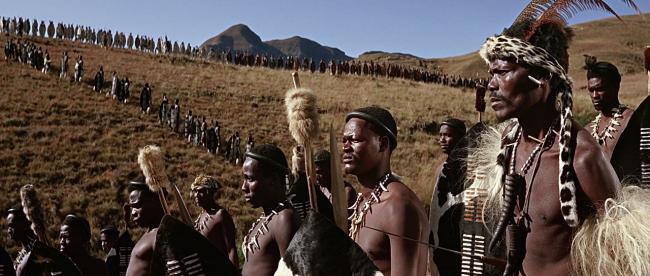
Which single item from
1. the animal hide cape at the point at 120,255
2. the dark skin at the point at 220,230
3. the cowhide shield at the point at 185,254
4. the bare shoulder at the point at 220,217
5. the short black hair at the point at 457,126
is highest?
the short black hair at the point at 457,126

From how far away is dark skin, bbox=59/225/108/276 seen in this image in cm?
668

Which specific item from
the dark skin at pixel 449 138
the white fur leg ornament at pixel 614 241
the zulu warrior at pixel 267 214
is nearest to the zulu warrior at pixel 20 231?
the zulu warrior at pixel 267 214

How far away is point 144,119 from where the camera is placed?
34875mm

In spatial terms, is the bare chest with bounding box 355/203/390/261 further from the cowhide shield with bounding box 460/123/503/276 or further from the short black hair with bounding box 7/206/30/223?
the short black hair with bounding box 7/206/30/223

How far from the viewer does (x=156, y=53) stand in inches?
2279

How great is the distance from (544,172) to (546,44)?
555 millimetres

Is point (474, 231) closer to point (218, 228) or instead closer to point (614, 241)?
point (614, 241)

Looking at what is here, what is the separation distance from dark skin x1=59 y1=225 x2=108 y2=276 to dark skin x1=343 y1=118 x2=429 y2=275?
12.5ft

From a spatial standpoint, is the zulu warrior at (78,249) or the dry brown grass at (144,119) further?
the dry brown grass at (144,119)

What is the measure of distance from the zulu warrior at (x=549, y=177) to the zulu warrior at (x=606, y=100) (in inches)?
79.0

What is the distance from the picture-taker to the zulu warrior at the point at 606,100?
489 cm

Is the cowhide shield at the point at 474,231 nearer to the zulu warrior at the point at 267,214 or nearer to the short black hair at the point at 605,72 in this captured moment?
the zulu warrior at the point at 267,214

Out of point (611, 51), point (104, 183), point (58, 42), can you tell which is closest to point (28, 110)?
point (104, 183)

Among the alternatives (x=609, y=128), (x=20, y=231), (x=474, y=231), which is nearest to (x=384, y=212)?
(x=474, y=231)
